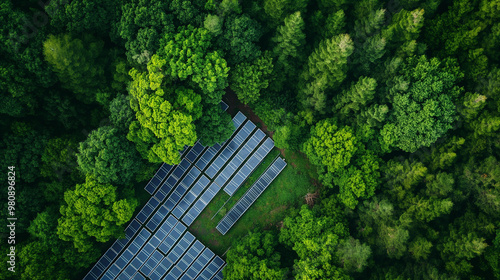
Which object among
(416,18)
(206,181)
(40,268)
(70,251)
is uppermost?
(416,18)

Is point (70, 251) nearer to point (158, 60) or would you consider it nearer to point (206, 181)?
point (206, 181)

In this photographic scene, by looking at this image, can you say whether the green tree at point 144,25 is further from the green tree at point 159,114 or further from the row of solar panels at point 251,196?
the row of solar panels at point 251,196

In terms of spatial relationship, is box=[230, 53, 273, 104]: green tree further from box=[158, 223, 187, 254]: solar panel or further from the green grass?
box=[158, 223, 187, 254]: solar panel

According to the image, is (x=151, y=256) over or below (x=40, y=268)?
over

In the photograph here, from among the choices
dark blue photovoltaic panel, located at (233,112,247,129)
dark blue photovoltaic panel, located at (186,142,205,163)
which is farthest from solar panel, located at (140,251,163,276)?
dark blue photovoltaic panel, located at (233,112,247,129)

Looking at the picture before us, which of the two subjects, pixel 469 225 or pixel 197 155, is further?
pixel 197 155

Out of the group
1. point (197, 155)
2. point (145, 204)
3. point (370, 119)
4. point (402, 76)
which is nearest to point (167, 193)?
point (145, 204)

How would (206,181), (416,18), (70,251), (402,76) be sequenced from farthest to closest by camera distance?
(206,181)
(70,251)
(402,76)
(416,18)

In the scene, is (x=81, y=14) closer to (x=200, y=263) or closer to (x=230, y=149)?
(x=230, y=149)

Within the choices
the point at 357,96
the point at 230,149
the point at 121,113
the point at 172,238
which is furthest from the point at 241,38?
the point at 172,238
